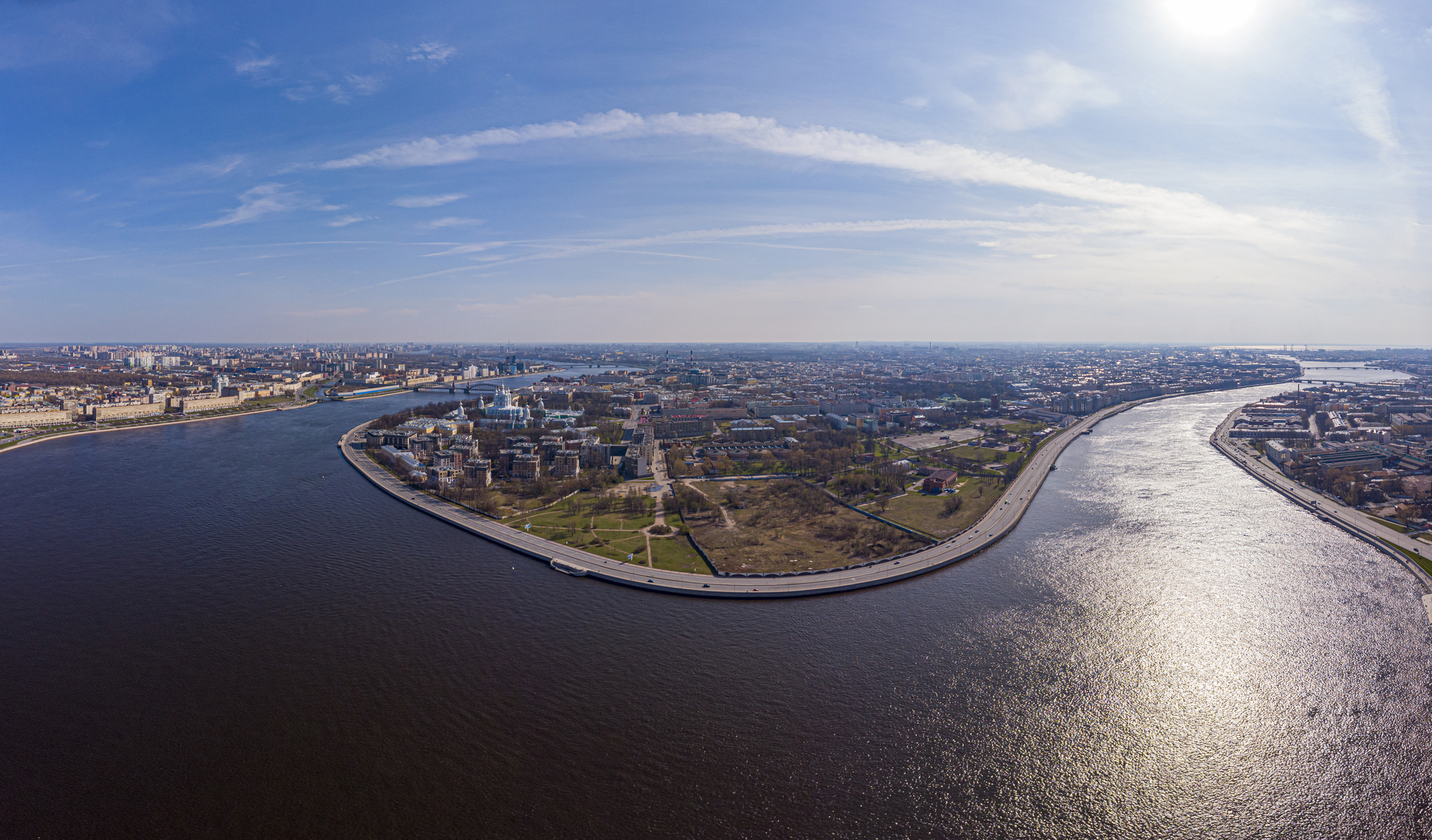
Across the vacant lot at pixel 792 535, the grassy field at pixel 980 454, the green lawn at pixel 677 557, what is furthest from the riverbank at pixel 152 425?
the grassy field at pixel 980 454

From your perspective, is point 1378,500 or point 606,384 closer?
point 1378,500

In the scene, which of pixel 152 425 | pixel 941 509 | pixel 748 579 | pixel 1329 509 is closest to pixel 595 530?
pixel 748 579

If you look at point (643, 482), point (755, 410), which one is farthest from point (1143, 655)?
point (755, 410)

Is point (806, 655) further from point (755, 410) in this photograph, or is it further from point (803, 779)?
point (755, 410)

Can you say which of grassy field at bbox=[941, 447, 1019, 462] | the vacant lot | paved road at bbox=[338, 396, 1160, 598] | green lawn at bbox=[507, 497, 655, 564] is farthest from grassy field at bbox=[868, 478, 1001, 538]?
green lawn at bbox=[507, 497, 655, 564]

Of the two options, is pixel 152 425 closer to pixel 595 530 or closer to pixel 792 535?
pixel 595 530

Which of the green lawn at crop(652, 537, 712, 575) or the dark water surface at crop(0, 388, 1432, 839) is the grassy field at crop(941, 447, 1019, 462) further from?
the green lawn at crop(652, 537, 712, 575)
